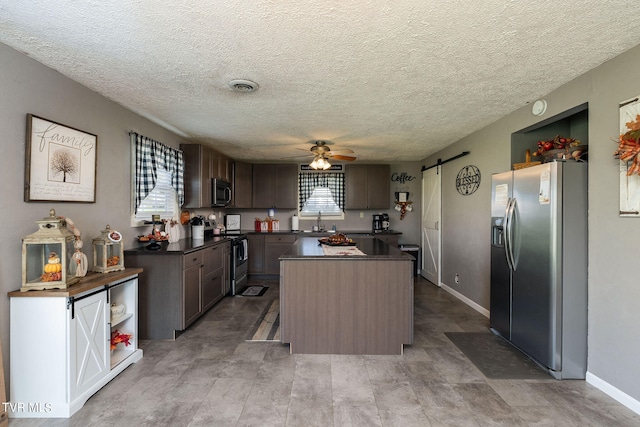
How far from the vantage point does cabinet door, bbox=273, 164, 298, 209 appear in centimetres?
607

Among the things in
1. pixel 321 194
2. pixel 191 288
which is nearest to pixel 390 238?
pixel 321 194

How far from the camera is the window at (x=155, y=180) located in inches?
128

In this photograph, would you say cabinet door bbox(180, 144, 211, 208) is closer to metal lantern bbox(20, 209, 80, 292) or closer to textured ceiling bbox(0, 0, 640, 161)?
textured ceiling bbox(0, 0, 640, 161)

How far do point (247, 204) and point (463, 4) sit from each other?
5049 millimetres

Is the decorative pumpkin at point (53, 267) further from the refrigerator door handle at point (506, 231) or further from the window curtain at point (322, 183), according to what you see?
the window curtain at point (322, 183)

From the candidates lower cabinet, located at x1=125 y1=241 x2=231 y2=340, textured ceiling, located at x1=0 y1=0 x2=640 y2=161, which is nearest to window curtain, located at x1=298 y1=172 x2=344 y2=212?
textured ceiling, located at x1=0 y1=0 x2=640 y2=161

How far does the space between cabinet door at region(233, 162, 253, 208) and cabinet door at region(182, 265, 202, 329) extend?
2.44m

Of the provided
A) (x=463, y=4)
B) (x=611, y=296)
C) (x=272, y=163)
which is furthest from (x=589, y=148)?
(x=272, y=163)

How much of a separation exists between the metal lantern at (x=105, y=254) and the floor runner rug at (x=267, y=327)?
1.44 metres

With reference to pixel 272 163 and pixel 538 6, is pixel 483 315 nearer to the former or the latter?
pixel 538 6

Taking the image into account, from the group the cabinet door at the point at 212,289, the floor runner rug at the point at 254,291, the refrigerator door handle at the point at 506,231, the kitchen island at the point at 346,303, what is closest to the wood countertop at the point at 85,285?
the cabinet door at the point at 212,289

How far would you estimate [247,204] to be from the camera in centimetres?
598

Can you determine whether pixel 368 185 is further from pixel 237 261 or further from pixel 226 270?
pixel 226 270

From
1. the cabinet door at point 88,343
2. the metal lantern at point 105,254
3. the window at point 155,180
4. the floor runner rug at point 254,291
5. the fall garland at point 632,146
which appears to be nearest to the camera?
the fall garland at point 632,146
